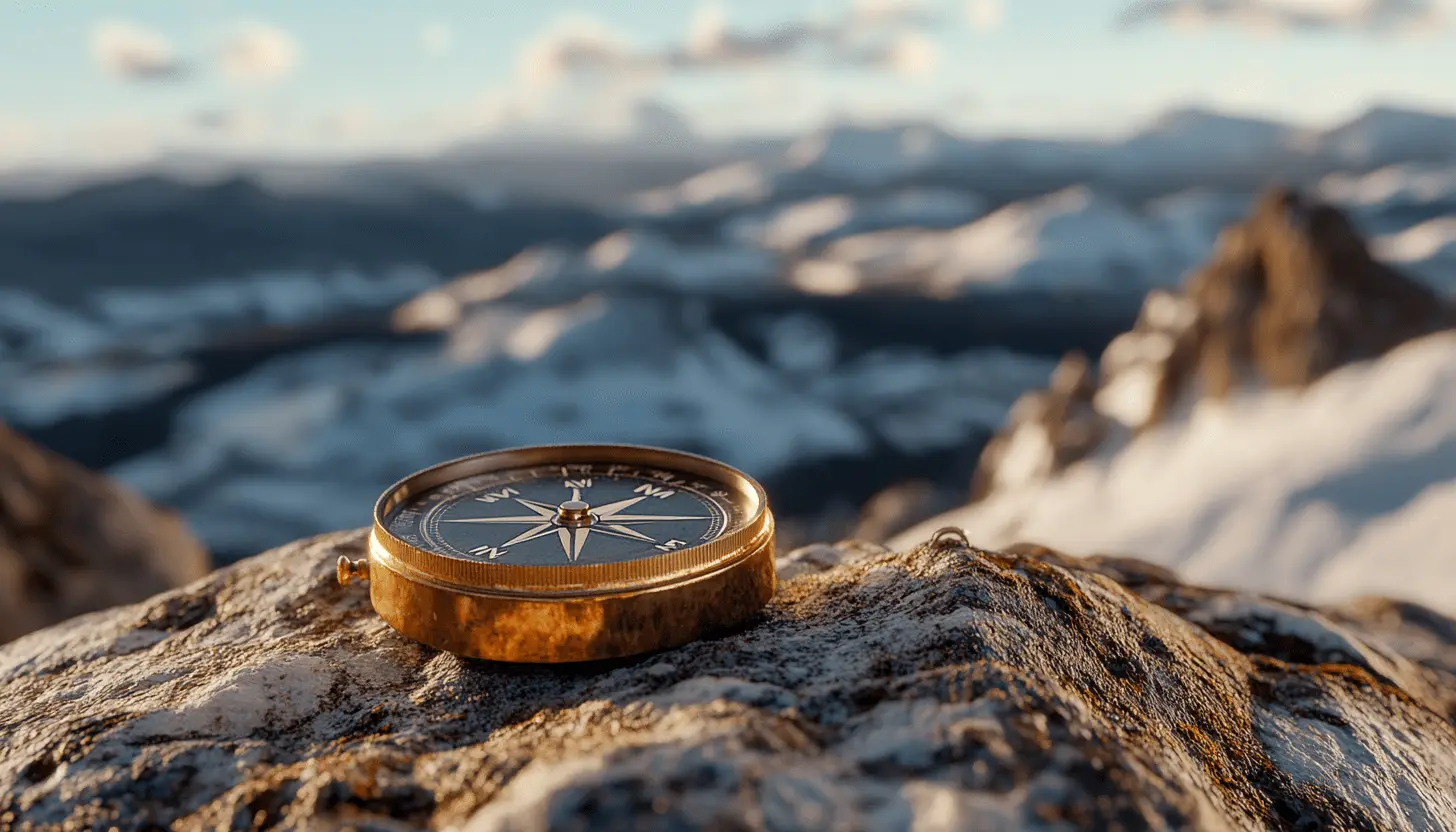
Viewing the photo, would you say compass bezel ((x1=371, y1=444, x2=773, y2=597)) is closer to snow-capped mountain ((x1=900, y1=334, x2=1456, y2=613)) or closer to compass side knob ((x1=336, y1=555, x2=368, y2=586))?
compass side knob ((x1=336, y1=555, x2=368, y2=586))

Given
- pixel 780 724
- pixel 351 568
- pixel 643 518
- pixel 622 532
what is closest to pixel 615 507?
pixel 643 518

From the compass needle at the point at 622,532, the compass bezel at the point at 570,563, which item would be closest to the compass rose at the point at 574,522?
the compass needle at the point at 622,532

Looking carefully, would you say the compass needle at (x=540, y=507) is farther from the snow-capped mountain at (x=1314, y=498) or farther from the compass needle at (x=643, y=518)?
the snow-capped mountain at (x=1314, y=498)

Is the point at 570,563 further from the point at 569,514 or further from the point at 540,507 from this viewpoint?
the point at 540,507

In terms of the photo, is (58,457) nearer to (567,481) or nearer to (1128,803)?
(567,481)

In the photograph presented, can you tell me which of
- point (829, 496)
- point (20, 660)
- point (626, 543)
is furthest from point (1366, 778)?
point (829, 496)

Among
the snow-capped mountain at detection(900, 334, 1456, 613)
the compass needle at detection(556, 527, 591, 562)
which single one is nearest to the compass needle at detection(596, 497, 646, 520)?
the compass needle at detection(556, 527, 591, 562)

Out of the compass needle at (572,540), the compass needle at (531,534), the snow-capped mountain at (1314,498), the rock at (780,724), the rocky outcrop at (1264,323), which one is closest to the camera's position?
the rock at (780,724)
